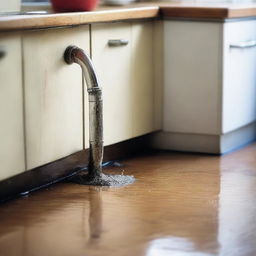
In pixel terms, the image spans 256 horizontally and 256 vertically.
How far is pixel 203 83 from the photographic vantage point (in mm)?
3916

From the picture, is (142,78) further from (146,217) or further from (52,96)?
(146,217)

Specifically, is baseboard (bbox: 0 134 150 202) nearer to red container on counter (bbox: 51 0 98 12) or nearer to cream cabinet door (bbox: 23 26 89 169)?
cream cabinet door (bbox: 23 26 89 169)

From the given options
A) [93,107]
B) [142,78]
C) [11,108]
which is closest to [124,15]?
[142,78]

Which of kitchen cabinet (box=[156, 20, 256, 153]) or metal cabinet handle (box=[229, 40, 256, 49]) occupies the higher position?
metal cabinet handle (box=[229, 40, 256, 49])

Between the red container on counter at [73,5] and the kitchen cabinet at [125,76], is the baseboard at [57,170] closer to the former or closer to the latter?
the kitchen cabinet at [125,76]

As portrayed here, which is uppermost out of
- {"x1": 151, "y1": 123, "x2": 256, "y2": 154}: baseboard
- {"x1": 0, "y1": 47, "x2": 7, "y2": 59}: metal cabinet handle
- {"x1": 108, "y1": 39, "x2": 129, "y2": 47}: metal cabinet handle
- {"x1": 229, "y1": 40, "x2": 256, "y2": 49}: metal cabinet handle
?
{"x1": 0, "y1": 47, "x2": 7, "y2": 59}: metal cabinet handle

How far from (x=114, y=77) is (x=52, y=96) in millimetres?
552

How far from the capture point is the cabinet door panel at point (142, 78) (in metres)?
3.79

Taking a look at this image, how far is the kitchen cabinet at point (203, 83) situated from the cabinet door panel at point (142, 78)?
8 centimetres

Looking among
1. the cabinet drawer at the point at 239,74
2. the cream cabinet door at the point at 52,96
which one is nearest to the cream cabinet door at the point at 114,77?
the cream cabinet door at the point at 52,96

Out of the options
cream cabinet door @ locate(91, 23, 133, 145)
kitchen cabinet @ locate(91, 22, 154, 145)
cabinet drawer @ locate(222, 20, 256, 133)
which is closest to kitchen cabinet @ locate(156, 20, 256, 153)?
cabinet drawer @ locate(222, 20, 256, 133)

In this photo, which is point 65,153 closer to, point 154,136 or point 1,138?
point 1,138

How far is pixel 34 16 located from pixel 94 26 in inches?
20.6

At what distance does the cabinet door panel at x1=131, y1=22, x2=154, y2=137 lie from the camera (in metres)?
3.79
